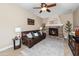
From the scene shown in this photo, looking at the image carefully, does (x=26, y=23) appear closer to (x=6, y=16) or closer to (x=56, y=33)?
(x=6, y=16)

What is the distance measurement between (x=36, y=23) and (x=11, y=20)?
555 millimetres

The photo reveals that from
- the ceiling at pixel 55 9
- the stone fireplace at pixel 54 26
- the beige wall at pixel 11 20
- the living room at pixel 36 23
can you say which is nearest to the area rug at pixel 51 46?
the living room at pixel 36 23

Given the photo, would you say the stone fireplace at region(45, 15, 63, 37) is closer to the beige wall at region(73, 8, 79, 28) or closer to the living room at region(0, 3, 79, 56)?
the living room at region(0, 3, 79, 56)

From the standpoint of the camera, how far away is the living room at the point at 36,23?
1859 mm

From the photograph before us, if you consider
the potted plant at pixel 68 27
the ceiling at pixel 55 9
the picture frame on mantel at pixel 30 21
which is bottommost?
the potted plant at pixel 68 27

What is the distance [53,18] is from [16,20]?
83 centimetres

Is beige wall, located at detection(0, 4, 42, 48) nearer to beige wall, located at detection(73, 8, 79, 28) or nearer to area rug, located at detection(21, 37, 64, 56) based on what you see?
area rug, located at detection(21, 37, 64, 56)

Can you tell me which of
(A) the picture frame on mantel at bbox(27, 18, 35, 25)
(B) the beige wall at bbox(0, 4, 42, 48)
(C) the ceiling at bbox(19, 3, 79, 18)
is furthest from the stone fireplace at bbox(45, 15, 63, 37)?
(A) the picture frame on mantel at bbox(27, 18, 35, 25)

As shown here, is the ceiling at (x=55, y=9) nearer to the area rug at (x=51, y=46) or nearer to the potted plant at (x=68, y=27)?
the potted plant at (x=68, y=27)

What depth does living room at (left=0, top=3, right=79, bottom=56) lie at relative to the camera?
73.2 inches

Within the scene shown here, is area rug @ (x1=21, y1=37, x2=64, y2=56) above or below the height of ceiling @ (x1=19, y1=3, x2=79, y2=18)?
below

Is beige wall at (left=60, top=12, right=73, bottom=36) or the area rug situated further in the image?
the area rug

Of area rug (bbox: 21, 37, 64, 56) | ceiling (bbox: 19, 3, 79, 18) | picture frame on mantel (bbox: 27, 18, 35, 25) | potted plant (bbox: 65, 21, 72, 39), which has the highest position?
ceiling (bbox: 19, 3, 79, 18)

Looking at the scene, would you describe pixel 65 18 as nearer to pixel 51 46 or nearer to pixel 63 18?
pixel 63 18
